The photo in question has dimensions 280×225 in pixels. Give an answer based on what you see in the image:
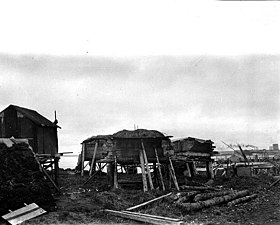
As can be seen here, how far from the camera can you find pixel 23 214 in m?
15.3

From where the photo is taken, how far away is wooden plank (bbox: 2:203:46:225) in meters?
14.8

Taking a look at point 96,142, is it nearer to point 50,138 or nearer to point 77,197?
point 50,138

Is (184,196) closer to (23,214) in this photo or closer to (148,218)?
(148,218)

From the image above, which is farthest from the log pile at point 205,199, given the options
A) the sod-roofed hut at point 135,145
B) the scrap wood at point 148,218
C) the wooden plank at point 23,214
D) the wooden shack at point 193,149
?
the wooden shack at point 193,149

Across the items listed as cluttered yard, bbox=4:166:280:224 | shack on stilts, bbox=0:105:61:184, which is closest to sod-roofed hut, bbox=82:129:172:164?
cluttered yard, bbox=4:166:280:224

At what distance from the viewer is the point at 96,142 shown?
36969 mm

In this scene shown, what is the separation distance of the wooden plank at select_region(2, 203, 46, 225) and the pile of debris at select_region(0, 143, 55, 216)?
1.80 ft

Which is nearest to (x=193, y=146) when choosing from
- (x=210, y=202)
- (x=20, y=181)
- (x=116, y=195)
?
(x=116, y=195)

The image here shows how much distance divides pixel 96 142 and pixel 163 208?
2023cm

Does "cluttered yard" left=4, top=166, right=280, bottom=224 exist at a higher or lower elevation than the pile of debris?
lower

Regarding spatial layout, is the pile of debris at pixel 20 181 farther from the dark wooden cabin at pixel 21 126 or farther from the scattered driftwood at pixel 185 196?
the scattered driftwood at pixel 185 196

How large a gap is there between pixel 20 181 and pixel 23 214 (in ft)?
8.09

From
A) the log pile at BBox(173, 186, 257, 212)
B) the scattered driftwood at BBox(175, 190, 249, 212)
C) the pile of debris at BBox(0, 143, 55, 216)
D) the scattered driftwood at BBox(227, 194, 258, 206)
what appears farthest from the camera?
the scattered driftwood at BBox(227, 194, 258, 206)

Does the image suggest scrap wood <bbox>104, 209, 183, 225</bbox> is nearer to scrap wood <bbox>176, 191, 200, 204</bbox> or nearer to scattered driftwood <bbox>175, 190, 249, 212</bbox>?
scattered driftwood <bbox>175, 190, 249, 212</bbox>
